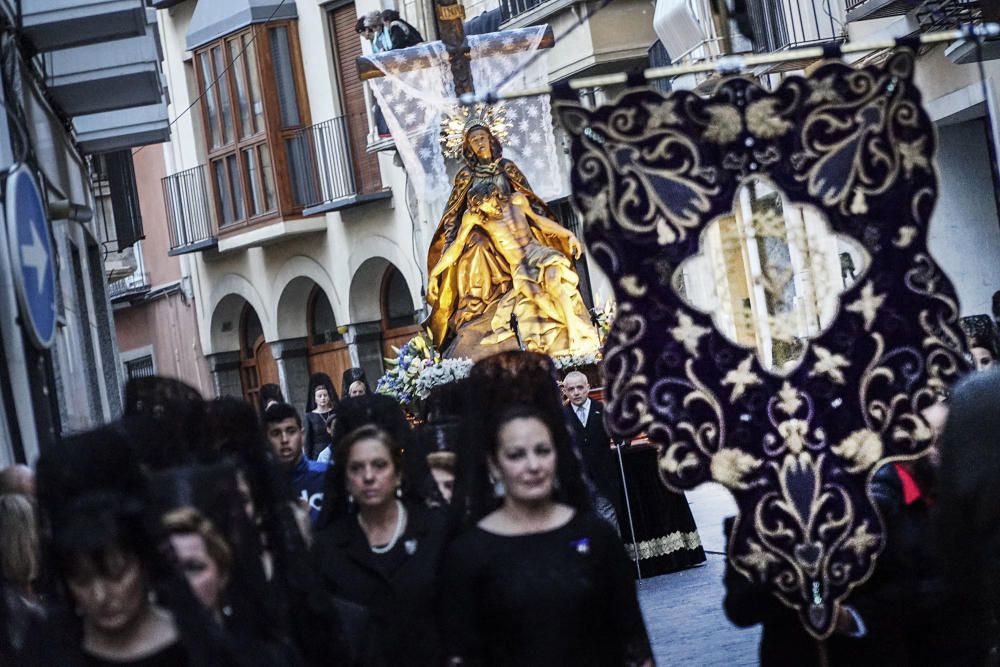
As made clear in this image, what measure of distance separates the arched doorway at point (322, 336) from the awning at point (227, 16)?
427 centimetres

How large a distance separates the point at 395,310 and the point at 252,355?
437cm

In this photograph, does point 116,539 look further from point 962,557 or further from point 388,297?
point 388,297

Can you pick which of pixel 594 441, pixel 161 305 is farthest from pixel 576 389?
pixel 161 305

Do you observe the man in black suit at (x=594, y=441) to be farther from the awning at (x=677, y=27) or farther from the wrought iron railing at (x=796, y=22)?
the awning at (x=677, y=27)

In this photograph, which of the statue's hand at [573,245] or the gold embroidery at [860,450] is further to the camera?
the statue's hand at [573,245]

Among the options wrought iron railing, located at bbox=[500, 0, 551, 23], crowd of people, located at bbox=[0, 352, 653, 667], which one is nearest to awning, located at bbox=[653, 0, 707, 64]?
wrought iron railing, located at bbox=[500, 0, 551, 23]

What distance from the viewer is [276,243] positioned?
2950 cm

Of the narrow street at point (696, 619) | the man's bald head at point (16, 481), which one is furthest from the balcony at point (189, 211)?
the man's bald head at point (16, 481)

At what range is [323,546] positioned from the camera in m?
6.18

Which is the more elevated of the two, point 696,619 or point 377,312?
point 377,312

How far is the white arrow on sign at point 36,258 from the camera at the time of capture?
8.20 meters

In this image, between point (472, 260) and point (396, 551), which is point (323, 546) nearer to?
point (396, 551)

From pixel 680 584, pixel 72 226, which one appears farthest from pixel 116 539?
pixel 72 226

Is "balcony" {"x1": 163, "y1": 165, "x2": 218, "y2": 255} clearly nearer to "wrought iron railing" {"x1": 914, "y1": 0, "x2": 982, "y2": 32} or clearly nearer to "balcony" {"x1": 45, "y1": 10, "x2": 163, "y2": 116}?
"balcony" {"x1": 45, "y1": 10, "x2": 163, "y2": 116}
